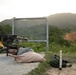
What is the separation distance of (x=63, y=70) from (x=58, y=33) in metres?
12.2

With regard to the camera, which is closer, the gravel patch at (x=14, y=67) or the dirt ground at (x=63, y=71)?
the gravel patch at (x=14, y=67)

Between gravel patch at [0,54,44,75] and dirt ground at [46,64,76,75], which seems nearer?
gravel patch at [0,54,44,75]

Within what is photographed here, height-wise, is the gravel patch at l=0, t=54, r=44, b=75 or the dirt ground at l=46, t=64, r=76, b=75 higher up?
the gravel patch at l=0, t=54, r=44, b=75

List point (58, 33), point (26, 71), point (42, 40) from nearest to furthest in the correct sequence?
point (26, 71), point (42, 40), point (58, 33)

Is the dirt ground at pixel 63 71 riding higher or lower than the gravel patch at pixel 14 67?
lower

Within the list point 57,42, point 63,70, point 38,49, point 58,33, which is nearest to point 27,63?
point 63,70

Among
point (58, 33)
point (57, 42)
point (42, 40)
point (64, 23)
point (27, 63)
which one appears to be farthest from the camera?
point (64, 23)

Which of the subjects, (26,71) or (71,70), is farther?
(71,70)

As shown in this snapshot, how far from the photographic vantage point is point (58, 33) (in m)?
22.5

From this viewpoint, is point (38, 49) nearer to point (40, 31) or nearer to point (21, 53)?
point (40, 31)

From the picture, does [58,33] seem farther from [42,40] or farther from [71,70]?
[71,70]

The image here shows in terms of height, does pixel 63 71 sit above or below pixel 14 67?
below

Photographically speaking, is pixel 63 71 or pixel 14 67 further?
pixel 63 71

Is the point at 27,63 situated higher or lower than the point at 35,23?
lower
